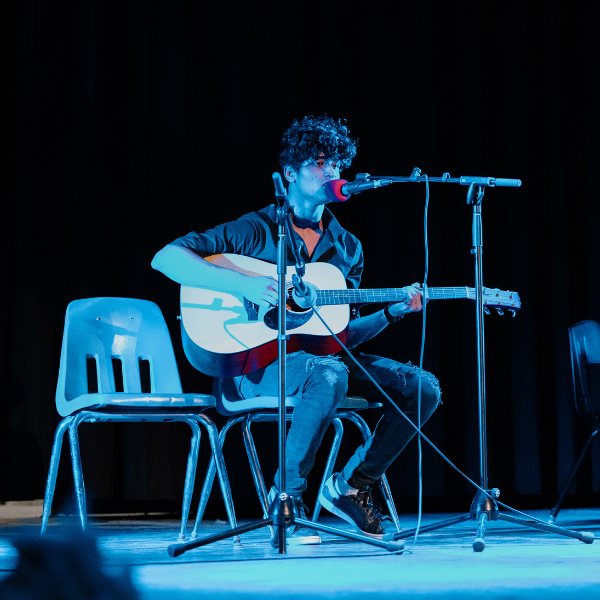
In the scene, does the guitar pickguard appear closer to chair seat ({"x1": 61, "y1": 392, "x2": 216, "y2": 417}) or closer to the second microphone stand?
chair seat ({"x1": 61, "y1": 392, "x2": 216, "y2": 417})

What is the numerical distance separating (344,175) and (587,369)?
1502mm

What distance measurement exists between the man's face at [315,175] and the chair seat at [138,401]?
0.80 meters

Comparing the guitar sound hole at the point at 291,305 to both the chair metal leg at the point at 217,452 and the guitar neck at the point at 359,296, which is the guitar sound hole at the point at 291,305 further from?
the chair metal leg at the point at 217,452

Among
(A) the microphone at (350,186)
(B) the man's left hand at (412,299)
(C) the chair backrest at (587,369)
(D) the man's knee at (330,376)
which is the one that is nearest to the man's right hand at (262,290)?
(D) the man's knee at (330,376)

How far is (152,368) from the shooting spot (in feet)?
9.24

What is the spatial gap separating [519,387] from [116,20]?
2.57m

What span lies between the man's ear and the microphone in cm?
62

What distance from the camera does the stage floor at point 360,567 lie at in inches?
57.6

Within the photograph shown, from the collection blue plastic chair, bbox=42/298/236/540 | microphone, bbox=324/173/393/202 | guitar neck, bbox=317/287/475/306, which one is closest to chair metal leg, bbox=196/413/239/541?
blue plastic chair, bbox=42/298/236/540

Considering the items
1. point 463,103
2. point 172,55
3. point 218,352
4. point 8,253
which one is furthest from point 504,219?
point 8,253

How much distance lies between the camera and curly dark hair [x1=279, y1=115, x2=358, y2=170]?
2818 millimetres

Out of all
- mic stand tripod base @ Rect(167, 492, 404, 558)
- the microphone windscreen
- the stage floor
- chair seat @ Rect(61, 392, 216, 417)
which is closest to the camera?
the stage floor

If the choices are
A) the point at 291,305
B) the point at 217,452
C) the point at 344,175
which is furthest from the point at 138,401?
the point at 344,175

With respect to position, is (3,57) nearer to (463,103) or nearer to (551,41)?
(463,103)
